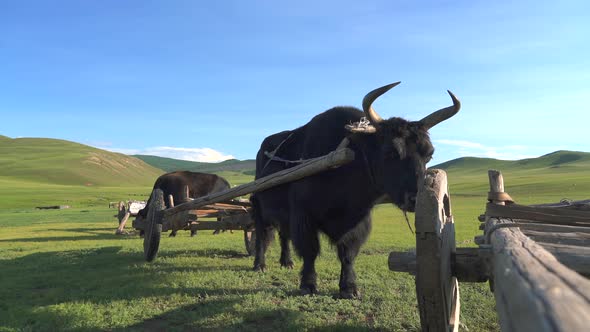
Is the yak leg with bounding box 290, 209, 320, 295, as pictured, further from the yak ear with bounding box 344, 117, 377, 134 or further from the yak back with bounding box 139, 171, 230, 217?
the yak back with bounding box 139, 171, 230, 217

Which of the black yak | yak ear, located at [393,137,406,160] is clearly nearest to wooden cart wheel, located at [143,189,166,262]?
the black yak

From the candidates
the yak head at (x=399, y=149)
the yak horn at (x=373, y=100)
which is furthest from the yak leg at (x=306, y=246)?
the yak horn at (x=373, y=100)

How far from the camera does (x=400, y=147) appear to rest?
13.2ft

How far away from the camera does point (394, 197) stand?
4.14 m

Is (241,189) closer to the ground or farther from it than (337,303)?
farther from it

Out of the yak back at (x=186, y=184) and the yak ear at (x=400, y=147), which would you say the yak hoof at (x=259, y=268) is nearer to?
the yak ear at (x=400, y=147)

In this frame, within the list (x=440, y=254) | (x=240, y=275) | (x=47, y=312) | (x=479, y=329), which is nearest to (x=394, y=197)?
(x=479, y=329)

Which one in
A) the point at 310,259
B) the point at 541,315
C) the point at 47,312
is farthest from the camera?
the point at 310,259

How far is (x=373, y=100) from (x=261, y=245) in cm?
389

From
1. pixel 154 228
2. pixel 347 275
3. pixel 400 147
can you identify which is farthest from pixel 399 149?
pixel 154 228

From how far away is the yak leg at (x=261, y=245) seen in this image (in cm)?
705

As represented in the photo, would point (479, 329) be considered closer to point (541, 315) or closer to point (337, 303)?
point (337, 303)

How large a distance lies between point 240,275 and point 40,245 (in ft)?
25.9

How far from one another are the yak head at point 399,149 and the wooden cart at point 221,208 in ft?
1.07
